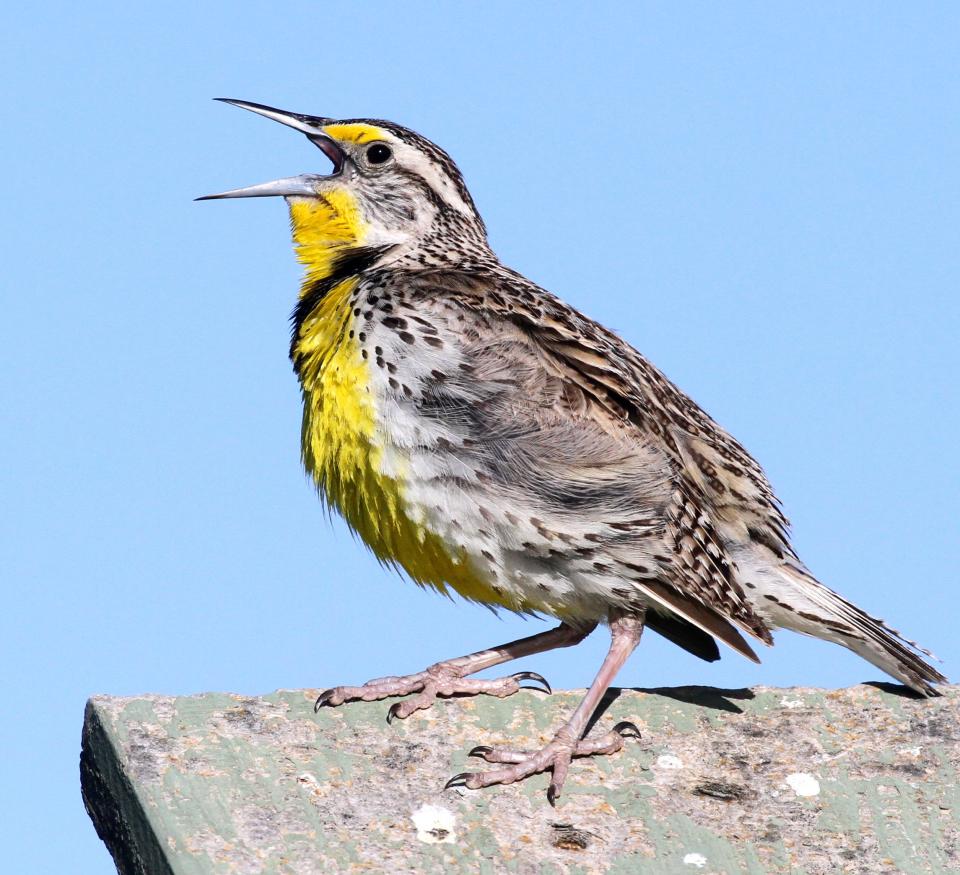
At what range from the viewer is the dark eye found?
7711mm

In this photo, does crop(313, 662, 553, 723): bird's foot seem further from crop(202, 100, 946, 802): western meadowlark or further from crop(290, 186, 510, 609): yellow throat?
crop(290, 186, 510, 609): yellow throat

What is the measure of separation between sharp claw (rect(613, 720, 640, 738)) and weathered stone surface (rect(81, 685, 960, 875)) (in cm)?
4

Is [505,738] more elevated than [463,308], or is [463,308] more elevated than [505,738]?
[463,308]

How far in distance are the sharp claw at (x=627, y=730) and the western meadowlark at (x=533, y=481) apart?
16 centimetres

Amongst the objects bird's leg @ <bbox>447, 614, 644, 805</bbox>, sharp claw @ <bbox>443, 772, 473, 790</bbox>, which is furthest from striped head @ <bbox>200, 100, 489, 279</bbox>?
sharp claw @ <bbox>443, 772, 473, 790</bbox>

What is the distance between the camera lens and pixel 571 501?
19.9 feet

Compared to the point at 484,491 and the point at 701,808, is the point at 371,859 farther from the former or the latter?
the point at 484,491

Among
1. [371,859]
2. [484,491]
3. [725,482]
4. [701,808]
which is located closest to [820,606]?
[725,482]

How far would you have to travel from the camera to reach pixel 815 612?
6.62m

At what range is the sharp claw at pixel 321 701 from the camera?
203 inches

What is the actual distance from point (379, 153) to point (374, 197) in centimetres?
30

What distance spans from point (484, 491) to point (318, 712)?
119cm

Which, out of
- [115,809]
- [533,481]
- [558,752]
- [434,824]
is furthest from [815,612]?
[115,809]

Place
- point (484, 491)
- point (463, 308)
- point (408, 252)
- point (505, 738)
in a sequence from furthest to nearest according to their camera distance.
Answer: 1. point (408, 252)
2. point (463, 308)
3. point (484, 491)
4. point (505, 738)
